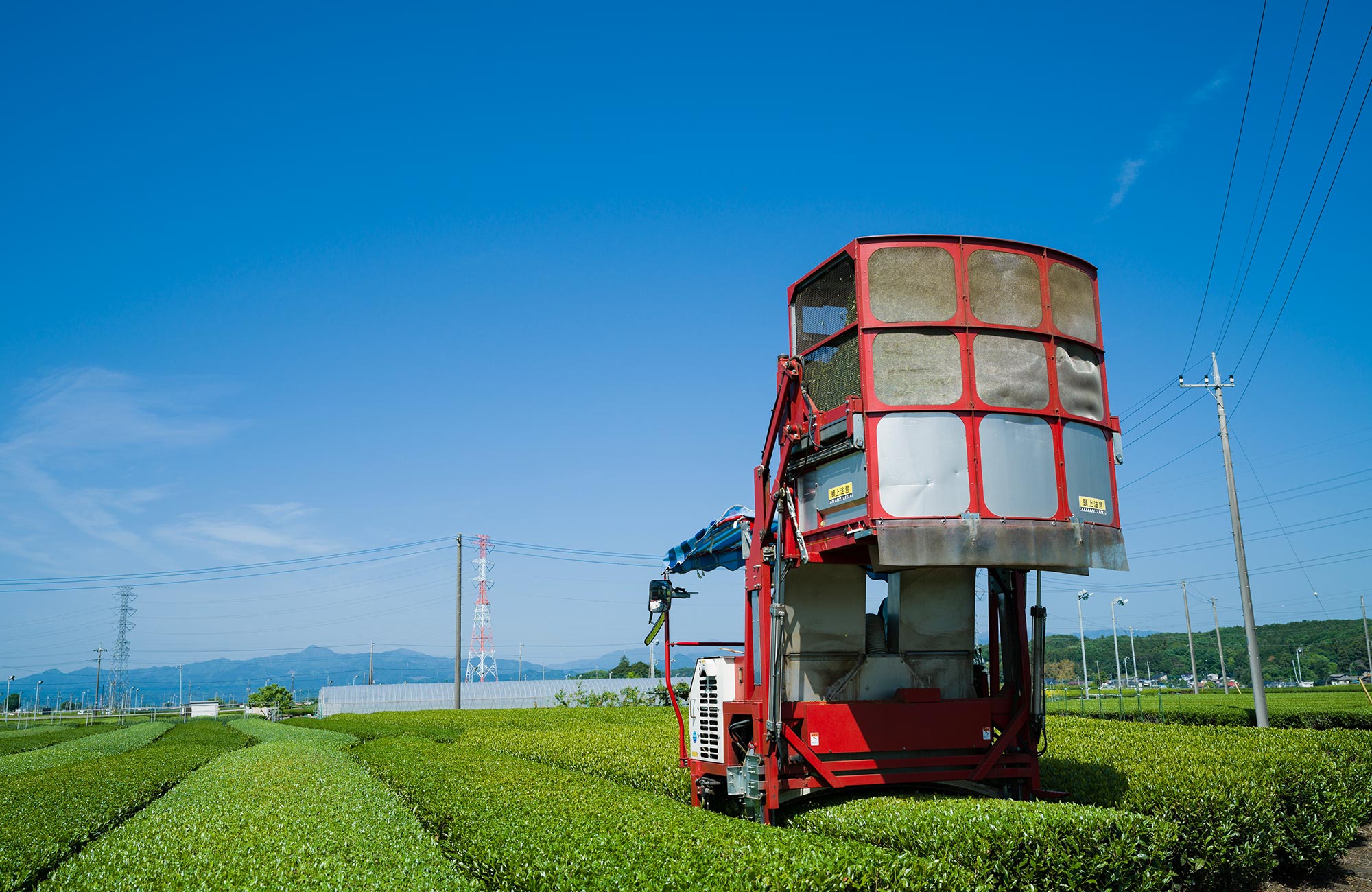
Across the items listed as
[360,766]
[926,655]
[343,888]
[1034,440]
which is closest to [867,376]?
[1034,440]

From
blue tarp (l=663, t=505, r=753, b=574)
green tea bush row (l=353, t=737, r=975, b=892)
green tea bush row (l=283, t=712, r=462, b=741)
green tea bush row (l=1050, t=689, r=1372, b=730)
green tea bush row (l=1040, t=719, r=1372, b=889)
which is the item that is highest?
blue tarp (l=663, t=505, r=753, b=574)

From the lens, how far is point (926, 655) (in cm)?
1031

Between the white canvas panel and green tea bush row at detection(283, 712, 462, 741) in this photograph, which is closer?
the white canvas panel

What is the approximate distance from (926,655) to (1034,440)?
9.51 feet

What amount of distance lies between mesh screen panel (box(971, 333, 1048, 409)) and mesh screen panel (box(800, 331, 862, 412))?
44.5 inches

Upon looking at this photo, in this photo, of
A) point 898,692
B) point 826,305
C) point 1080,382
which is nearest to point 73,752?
point 898,692

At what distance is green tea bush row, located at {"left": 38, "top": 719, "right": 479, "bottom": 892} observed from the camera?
7.67 meters

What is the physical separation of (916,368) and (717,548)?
14.8 ft

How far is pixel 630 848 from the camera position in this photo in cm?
762

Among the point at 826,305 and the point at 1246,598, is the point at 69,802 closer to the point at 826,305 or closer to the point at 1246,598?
the point at 826,305

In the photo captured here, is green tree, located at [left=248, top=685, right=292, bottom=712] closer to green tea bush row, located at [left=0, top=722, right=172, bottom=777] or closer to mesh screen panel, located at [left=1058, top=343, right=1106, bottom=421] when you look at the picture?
green tea bush row, located at [left=0, top=722, right=172, bottom=777]

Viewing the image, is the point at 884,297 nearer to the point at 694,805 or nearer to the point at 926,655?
the point at 926,655

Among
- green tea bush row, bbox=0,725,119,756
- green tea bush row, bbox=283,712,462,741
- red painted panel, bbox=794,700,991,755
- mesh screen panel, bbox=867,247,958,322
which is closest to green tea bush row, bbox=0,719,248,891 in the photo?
red painted panel, bbox=794,700,991,755

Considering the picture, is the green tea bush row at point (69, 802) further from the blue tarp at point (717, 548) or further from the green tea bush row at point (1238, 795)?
the green tea bush row at point (1238, 795)
